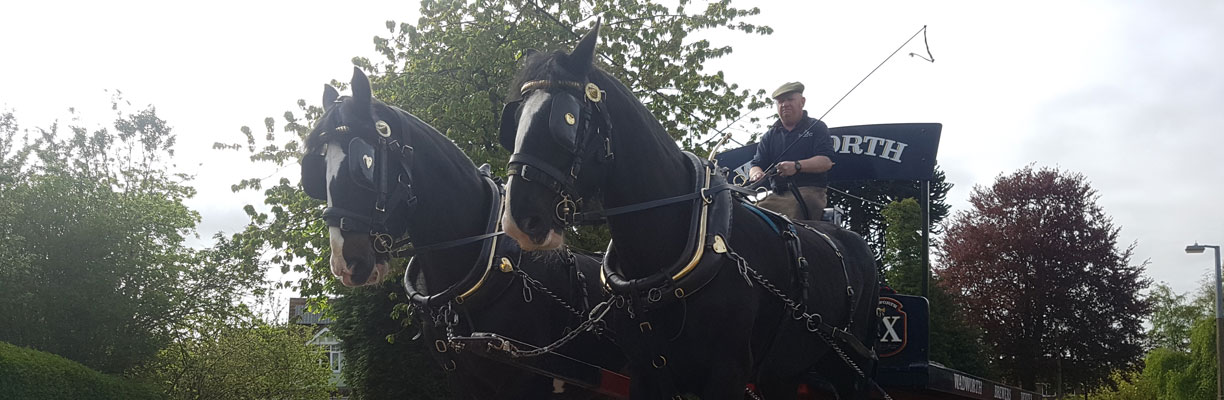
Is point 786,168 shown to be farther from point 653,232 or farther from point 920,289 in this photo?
point 920,289

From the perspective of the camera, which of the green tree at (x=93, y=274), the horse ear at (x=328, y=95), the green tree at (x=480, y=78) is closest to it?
the horse ear at (x=328, y=95)

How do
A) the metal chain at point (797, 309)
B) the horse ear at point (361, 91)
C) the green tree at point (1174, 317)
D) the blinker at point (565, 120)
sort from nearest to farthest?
the blinker at point (565, 120)
the metal chain at point (797, 309)
the horse ear at point (361, 91)
the green tree at point (1174, 317)

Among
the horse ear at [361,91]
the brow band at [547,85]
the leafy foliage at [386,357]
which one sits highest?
the horse ear at [361,91]

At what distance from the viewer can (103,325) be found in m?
20.7

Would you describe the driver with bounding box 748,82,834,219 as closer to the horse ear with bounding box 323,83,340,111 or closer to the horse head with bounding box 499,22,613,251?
the horse head with bounding box 499,22,613,251

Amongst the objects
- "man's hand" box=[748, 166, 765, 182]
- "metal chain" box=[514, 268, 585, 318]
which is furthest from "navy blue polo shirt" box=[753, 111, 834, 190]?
"metal chain" box=[514, 268, 585, 318]

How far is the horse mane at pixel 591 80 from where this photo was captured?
144 inches

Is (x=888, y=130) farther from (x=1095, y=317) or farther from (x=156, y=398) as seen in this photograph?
(x=1095, y=317)

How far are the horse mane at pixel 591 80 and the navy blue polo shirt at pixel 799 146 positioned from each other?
1827 millimetres

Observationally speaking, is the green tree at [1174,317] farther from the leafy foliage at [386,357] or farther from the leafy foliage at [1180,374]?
the leafy foliage at [386,357]

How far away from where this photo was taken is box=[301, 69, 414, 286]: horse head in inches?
173

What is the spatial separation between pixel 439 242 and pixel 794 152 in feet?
7.14

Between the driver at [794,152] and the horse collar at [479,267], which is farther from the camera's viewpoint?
the driver at [794,152]

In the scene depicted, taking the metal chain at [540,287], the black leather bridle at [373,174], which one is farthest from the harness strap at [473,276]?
the black leather bridle at [373,174]
